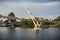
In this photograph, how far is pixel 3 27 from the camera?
3980 mm

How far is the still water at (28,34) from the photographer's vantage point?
4.02 meters

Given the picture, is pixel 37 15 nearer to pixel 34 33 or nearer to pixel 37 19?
pixel 37 19

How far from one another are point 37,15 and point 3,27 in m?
0.61

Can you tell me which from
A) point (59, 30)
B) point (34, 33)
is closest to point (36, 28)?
point (34, 33)

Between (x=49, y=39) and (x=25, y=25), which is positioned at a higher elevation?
(x=25, y=25)

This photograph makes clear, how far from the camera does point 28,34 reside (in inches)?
159

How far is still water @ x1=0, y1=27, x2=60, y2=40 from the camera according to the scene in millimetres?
4020

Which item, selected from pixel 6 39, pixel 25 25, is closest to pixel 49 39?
pixel 25 25

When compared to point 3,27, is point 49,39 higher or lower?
lower

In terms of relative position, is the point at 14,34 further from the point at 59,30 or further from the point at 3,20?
the point at 59,30

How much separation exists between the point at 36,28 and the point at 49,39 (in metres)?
0.29

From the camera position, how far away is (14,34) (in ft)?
13.8

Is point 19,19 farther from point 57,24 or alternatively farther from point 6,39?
point 57,24

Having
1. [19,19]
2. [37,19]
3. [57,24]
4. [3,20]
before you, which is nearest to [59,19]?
[57,24]
